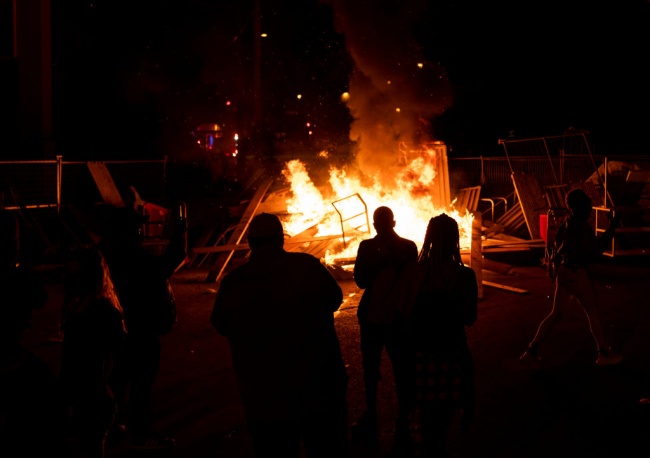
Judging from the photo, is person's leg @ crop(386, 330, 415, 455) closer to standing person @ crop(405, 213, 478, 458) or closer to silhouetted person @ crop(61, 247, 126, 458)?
standing person @ crop(405, 213, 478, 458)

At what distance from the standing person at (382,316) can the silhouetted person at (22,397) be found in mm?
2342

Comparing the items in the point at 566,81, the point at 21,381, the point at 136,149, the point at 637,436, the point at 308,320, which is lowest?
the point at 637,436

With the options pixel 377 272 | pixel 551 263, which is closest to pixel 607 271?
pixel 551 263

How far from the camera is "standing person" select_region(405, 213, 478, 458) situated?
12.0 feet

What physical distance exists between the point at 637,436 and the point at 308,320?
3.08 m

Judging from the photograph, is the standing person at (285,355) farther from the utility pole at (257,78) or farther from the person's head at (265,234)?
the utility pole at (257,78)

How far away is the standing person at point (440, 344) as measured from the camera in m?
3.66

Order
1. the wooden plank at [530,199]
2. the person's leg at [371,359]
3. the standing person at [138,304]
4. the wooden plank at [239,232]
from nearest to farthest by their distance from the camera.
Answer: the standing person at [138,304], the person's leg at [371,359], the wooden plank at [239,232], the wooden plank at [530,199]

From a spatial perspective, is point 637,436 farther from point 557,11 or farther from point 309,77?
point 309,77

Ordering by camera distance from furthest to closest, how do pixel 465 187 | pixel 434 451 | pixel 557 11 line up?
pixel 557 11, pixel 465 187, pixel 434 451

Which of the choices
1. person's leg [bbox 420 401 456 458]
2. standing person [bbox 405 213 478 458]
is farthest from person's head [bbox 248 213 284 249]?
person's leg [bbox 420 401 456 458]

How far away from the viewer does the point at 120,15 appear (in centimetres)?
2172

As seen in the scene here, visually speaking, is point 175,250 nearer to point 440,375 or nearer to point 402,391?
point 402,391

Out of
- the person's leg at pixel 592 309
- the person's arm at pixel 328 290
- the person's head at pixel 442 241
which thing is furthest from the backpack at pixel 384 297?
the person's leg at pixel 592 309
